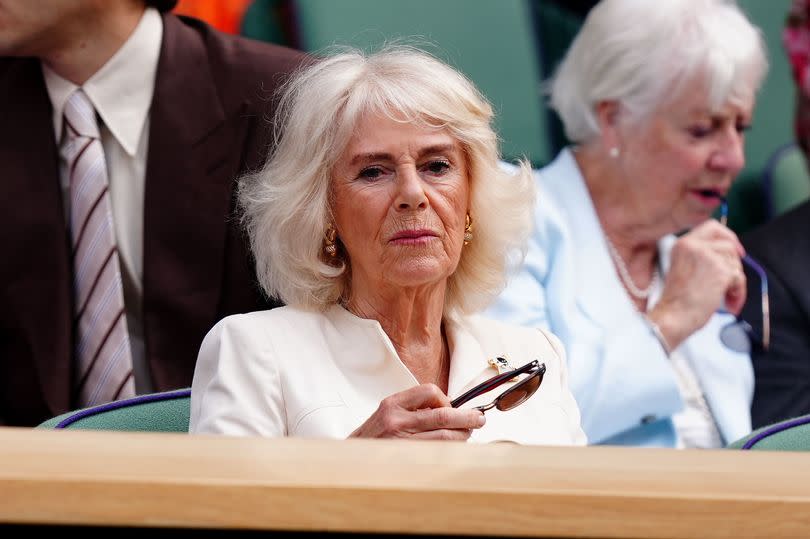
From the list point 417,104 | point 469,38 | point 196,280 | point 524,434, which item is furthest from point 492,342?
point 469,38

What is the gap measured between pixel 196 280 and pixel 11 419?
1.21 ft

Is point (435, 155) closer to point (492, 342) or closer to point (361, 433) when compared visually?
point (492, 342)

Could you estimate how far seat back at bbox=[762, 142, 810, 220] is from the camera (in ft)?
10.6

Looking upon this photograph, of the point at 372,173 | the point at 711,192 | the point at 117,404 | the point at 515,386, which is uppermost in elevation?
the point at 372,173

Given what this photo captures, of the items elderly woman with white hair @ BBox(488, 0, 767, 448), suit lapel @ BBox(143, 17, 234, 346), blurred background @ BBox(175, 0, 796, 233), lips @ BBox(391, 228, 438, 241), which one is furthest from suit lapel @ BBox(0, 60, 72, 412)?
blurred background @ BBox(175, 0, 796, 233)

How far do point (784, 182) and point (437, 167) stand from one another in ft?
5.55

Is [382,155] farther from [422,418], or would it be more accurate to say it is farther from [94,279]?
[94,279]

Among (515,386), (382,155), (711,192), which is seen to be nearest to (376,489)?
(515,386)

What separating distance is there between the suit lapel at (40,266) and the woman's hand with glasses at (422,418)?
782 mm

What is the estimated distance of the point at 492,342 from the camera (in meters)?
1.85

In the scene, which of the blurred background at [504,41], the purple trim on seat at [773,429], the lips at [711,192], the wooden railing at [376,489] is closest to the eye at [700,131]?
the lips at [711,192]

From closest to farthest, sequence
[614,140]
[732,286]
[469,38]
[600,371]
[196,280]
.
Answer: [196,280] < [600,371] < [732,286] < [614,140] < [469,38]

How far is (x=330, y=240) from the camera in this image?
1.79m

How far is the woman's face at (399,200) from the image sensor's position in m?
1.73
